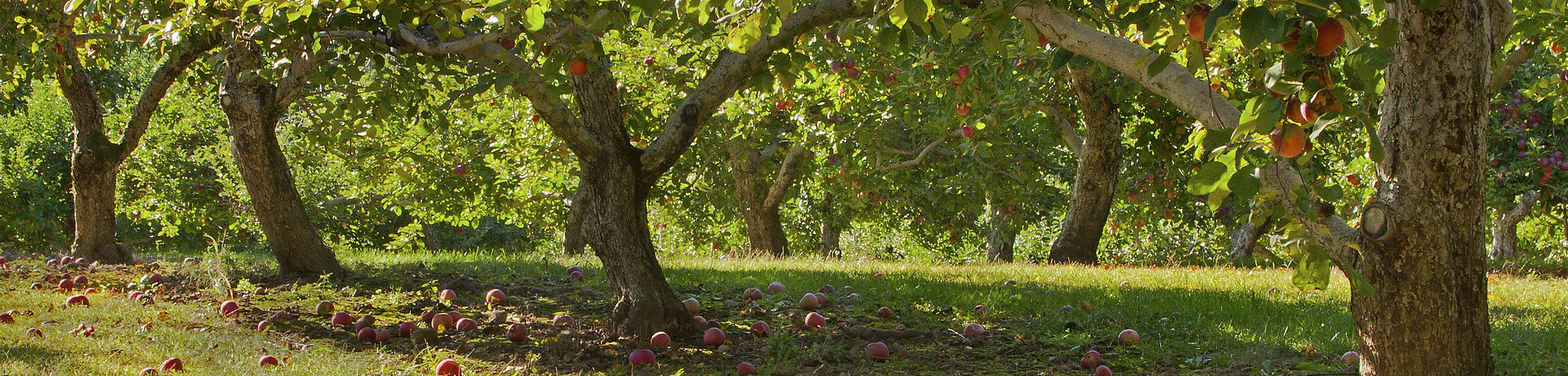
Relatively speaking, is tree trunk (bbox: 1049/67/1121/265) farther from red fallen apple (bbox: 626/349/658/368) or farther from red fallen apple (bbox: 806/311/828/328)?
red fallen apple (bbox: 626/349/658/368)

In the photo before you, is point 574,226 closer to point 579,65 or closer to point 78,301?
point 78,301

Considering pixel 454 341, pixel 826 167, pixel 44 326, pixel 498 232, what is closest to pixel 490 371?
pixel 454 341

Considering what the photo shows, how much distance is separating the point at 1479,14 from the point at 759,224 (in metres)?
10.6

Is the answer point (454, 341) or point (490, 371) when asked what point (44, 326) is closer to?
point (454, 341)

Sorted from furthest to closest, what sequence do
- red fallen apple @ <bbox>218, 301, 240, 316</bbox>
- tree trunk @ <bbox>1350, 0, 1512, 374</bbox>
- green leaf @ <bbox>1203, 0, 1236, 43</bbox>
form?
1. red fallen apple @ <bbox>218, 301, 240, 316</bbox>
2. tree trunk @ <bbox>1350, 0, 1512, 374</bbox>
3. green leaf @ <bbox>1203, 0, 1236, 43</bbox>

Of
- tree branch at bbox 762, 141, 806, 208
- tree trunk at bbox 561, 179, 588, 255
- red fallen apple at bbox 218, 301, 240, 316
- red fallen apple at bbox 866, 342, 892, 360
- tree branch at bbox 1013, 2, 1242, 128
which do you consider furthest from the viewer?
tree branch at bbox 762, 141, 806, 208

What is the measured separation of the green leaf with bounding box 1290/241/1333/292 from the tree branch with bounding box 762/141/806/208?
8323 mm

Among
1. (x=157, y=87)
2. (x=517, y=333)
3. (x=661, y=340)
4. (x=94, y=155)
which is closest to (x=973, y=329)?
(x=661, y=340)

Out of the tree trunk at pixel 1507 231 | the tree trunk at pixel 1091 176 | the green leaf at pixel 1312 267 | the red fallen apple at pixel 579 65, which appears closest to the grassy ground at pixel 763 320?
the red fallen apple at pixel 579 65

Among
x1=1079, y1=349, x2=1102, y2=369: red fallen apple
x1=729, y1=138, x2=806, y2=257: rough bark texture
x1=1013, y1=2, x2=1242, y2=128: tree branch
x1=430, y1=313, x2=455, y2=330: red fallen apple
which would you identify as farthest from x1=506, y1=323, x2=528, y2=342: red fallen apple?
x1=729, y1=138, x2=806, y2=257: rough bark texture

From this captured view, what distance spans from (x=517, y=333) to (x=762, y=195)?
8.37 meters

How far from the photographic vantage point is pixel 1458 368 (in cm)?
277

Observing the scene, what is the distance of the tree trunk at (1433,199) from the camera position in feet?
8.63

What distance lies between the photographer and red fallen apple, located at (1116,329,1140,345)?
167 inches
